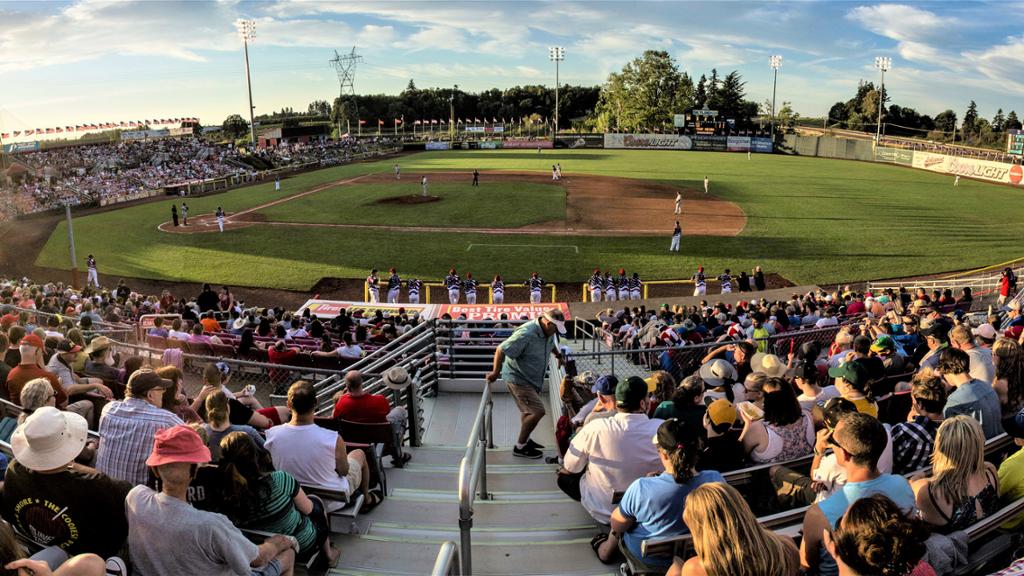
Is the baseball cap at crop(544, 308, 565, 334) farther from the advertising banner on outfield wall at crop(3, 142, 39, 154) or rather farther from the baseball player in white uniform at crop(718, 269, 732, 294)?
the advertising banner on outfield wall at crop(3, 142, 39, 154)

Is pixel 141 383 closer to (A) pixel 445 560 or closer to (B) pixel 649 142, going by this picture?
(A) pixel 445 560

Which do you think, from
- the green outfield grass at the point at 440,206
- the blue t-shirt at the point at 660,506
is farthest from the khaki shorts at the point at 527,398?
the green outfield grass at the point at 440,206

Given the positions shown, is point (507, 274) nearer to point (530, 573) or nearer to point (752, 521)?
point (530, 573)

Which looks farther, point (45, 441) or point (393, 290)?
point (393, 290)

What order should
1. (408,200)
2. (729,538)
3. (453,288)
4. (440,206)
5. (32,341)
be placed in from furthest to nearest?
(408,200), (440,206), (453,288), (32,341), (729,538)

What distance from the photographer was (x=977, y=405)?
18.9ft

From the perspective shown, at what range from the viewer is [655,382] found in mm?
6812

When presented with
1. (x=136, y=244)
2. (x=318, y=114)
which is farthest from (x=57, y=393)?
(x=318, y=114)

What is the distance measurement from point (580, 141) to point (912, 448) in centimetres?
9021

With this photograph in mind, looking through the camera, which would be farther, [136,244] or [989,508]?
[136,244]

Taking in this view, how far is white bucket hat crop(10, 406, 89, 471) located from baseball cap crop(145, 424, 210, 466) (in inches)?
23.1

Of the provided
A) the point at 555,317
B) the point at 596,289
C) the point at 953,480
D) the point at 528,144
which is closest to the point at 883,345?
the point at 555,317

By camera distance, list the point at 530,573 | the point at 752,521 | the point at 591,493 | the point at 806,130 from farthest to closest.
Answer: the point at 806,130
the point at 591,493
the point at 530,573
the point at 752,521

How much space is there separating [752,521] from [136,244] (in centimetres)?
3697
